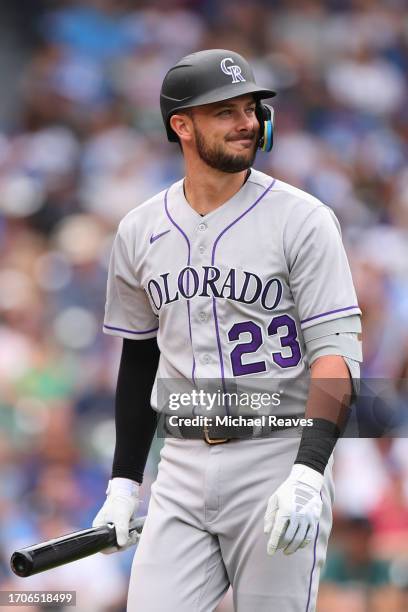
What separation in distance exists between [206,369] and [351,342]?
→ 0.41 m

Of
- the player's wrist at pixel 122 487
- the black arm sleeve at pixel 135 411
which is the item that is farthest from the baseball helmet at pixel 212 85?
the player's wrist at pixel 122 487

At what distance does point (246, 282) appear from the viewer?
3.28 meters

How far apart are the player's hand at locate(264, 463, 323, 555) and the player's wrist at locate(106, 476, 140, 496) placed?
2.33 ft

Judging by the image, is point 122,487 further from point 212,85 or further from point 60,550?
point 212,85

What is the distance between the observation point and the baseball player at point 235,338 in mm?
3170

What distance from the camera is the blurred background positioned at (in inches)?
221

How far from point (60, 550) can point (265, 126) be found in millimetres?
1297

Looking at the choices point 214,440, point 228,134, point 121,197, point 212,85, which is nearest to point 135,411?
point 214,440

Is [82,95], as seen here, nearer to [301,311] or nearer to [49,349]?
[49,349]

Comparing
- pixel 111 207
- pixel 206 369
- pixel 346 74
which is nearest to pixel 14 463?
pixel 111 207

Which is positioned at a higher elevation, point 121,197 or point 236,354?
point 121,197

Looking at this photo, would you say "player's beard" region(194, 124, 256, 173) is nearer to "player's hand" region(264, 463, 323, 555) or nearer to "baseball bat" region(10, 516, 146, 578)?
"player's hand" region(264, 463, 323, 555)

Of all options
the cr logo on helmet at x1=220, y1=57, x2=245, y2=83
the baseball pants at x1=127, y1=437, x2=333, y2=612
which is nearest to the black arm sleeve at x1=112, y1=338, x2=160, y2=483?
the baseball pants at x1=127, y1=437, x2=333, y2=612

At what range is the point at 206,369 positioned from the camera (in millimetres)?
3314
